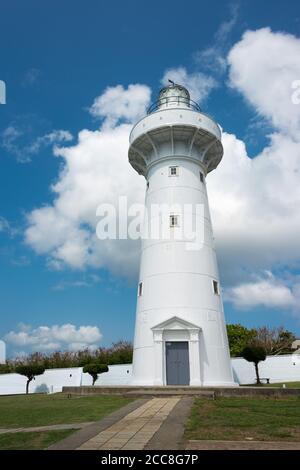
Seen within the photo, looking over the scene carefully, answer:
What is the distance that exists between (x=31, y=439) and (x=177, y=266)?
13531 millimetres

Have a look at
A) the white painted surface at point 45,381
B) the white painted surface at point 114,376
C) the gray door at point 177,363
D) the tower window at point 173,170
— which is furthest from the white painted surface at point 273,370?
the tower window at point 173,170

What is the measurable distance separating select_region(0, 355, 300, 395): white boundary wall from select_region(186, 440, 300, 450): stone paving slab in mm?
22754

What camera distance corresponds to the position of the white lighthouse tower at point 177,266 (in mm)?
18750

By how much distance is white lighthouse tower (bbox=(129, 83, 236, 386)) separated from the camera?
18750 millimetres

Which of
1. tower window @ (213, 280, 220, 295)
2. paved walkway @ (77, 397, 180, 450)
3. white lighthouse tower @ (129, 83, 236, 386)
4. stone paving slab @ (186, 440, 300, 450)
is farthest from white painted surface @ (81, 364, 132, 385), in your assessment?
stone paving slab @ (186, 440, 300, 450)

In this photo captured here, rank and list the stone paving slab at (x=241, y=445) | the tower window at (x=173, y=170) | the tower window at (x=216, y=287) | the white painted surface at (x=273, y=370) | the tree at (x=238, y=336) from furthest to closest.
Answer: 1. the tree at (x=238, y=336)
2. the white painted surface at (x=273, y=370)
3. the tower window at (x=173, y=170)
4. the tower window at (x=216, y=287)
5. the stone paving slab at (x=241, y=445)

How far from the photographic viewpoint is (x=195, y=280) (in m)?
19.8

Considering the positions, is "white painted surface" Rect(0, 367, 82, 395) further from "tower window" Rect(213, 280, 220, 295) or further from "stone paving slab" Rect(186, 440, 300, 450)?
"stone paving slab" Rect(186, 440, 300, 450)

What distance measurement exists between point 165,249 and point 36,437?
13.9 metres

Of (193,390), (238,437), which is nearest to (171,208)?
(193,390)

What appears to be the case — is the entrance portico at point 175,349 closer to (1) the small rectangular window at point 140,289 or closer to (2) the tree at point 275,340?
(1) the small rectangular window at point 140,289

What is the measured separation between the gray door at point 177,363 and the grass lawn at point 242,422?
6195 millimetres

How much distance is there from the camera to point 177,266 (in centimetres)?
1992
